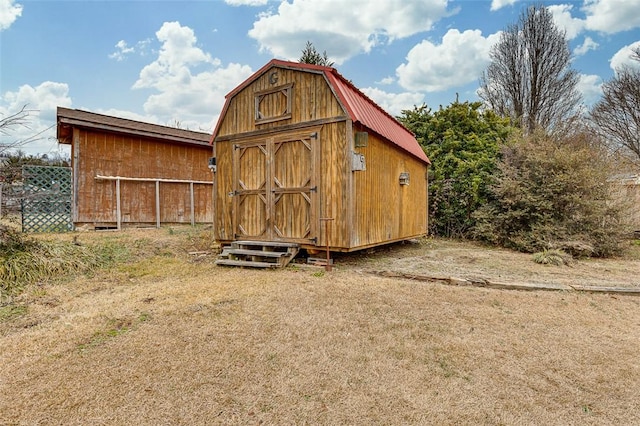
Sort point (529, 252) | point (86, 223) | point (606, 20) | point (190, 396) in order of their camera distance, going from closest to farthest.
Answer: point (190, 396) < point (529, 252) < point (86, 223) < point (606, 20)

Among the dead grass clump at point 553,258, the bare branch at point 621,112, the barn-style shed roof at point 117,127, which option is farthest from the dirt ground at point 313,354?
the bare branch at point 621,112

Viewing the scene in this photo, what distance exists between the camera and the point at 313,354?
2.57 metres

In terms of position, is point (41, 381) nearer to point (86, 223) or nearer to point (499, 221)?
point (86, 223)

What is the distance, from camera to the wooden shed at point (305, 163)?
538 centimetres

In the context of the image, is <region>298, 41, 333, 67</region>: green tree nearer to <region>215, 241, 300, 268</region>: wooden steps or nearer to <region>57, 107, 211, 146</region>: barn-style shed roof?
<region>57, 107, 211, 146</region>: barn-style shed roof

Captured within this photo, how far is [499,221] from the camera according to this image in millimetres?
8703

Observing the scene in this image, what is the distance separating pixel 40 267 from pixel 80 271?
0.46 meters

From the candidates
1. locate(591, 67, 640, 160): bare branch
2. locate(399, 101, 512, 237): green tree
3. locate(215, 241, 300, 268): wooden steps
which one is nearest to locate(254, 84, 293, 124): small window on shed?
locate(215, 241, 300, 268): wooden steps

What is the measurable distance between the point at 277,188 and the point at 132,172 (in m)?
5.69

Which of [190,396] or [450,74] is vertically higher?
[450,74]

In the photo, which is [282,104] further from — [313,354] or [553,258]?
[553,258]

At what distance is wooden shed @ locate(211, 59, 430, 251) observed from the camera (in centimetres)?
538

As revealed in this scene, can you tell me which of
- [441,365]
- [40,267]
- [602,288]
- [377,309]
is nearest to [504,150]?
[602,288]

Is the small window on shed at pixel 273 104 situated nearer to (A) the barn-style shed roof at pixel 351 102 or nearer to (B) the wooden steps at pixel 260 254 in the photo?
(A) the barn-style shed roof at pixel 351 102
